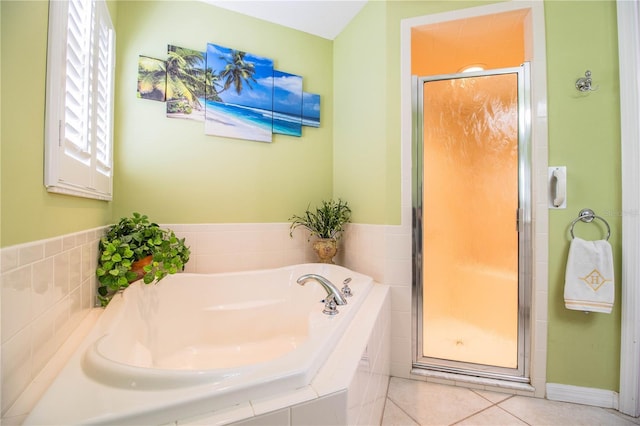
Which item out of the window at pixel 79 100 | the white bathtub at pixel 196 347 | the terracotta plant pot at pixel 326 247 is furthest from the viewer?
the terracotta plant pot at pixel 326 247

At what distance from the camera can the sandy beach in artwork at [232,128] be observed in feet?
5.96

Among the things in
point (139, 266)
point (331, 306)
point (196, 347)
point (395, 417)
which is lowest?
point (395, 417)

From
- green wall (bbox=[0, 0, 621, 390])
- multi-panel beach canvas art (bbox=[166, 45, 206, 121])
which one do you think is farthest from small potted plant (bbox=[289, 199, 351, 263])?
multi-panel beach canvas art (bbox=[166, 45, 206, 121])

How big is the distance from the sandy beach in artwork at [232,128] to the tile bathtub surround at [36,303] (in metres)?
1.03

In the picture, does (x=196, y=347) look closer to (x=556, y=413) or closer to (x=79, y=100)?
(x=79, y=100)

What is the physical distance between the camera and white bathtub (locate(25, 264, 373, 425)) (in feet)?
1.83

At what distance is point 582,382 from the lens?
4.66 feet

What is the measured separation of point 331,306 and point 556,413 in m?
1.34

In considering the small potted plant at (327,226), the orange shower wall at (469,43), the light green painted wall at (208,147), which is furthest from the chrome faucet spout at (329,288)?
the orange shower wall at (469,43)

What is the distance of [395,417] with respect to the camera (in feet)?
4.31

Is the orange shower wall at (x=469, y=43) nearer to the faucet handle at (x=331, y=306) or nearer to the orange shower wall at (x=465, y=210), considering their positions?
the orange shower wall at (x=465, y=210)

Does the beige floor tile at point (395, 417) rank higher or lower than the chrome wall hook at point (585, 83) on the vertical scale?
lower

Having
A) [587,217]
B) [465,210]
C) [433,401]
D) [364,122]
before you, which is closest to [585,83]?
[587,217]

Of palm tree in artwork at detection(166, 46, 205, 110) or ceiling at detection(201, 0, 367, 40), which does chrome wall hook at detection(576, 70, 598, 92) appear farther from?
palm tree in artwork at detection(166, 46, 205, 110)
